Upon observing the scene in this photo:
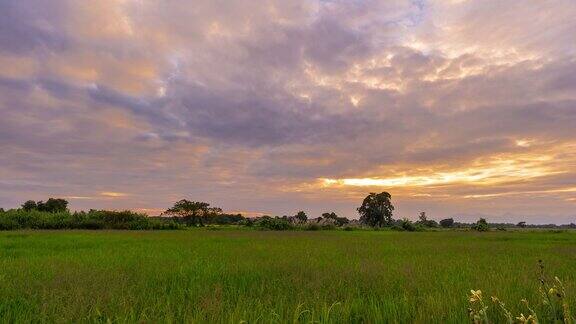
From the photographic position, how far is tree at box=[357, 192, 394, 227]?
9423 centimetres

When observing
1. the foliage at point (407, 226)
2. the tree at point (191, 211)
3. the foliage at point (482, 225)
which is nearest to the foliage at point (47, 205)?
the tree at point (191, 211)

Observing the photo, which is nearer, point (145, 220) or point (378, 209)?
point (145, 220)

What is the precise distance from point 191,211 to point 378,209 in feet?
153

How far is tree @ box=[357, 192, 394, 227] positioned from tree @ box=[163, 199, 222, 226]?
139 ft

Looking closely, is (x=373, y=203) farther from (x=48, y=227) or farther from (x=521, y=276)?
(x=521, y=276)

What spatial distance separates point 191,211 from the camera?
68062 millimetres

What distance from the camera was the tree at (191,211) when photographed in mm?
67500

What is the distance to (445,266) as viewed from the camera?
34.8 feet

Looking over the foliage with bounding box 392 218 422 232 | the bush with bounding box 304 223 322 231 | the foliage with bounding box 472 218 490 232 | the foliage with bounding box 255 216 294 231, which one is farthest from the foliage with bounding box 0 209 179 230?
the foliage with bounding box 472 218 490 232

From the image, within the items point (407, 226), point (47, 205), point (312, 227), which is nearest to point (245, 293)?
point (312, 227)

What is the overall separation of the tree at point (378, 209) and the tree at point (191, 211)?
42.3m

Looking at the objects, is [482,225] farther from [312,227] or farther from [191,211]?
[191,211]

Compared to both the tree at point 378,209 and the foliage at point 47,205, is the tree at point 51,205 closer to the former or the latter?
the foliage at point 47,205

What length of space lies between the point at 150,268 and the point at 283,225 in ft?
143
